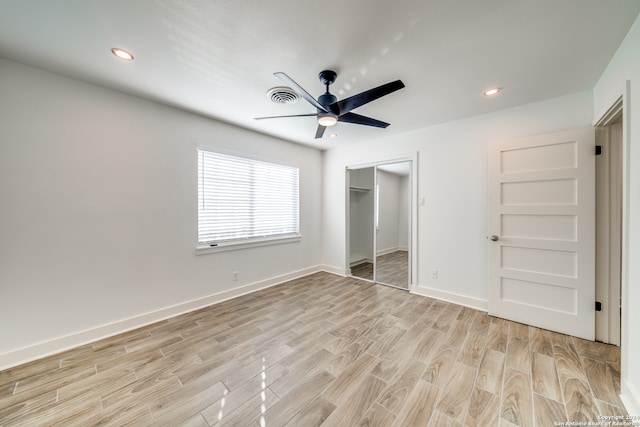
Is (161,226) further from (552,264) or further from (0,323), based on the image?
(552,264)

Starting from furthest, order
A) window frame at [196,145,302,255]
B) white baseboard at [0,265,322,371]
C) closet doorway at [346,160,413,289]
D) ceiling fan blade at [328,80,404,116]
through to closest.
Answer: closet doorway at [346,160,413,289]
window frame at [196,145,302,255]
white baseboard at [0,265,322,371]
ceiling fan blade at [328,80,404,116]

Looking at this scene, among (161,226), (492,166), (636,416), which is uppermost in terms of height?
(492,166)

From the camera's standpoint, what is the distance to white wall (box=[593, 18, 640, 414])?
1438mm

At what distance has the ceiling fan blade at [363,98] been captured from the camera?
179 cm

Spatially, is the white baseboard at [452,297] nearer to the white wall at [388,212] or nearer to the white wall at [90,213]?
the white wall at [388,212]

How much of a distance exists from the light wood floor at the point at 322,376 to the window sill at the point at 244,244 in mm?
886

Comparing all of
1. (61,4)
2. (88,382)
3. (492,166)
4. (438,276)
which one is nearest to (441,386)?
(438,276)

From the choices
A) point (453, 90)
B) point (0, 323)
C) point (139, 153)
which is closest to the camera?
point (0, 323)

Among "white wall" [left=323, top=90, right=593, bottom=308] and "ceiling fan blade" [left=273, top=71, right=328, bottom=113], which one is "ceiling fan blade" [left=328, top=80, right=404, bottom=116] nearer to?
"ceiling fan blade" [left=273, top=71, right=328, bottom=113]

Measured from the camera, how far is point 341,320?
2.71 metres

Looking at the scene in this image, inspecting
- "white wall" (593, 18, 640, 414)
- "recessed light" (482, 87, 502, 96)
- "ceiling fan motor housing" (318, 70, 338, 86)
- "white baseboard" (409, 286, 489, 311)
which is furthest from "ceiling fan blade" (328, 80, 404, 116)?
"white baseboard" (409, 286, 489, 311)

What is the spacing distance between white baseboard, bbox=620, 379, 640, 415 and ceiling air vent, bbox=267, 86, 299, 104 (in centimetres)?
340

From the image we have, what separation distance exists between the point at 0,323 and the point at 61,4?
98.7 inches

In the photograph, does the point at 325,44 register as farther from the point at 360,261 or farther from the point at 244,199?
the point at 360,261
